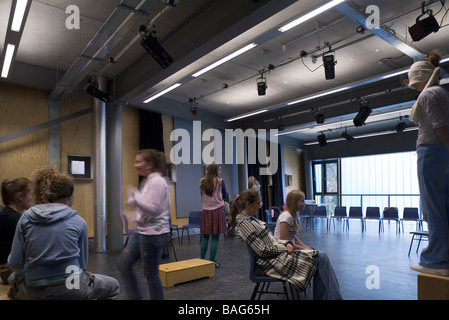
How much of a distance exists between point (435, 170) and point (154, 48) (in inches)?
141

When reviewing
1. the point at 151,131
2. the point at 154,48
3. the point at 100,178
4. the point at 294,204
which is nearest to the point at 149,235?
the point at 294,204

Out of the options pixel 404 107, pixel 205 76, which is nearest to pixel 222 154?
pixel 205 76

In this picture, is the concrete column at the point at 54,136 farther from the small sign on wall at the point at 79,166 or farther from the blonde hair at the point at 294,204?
the blonde hair at the point at 294,204

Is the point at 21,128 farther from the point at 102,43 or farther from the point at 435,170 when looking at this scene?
the point at 435,170

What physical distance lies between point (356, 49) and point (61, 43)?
497cm

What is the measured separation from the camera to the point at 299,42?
5.45 m

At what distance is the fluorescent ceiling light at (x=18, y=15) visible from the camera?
3465mm

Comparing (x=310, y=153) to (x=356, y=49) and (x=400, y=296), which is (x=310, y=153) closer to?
(x=356, y=49)

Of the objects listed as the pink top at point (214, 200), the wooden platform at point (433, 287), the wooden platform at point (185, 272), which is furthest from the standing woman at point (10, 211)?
the wooden platform at point (433, 287)

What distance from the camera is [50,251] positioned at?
5.57ft

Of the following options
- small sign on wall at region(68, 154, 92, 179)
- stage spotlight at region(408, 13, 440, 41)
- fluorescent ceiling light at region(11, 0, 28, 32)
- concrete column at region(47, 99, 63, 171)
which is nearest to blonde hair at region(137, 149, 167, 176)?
fluorescent ceiling light at region(11, 0, 28, 32)

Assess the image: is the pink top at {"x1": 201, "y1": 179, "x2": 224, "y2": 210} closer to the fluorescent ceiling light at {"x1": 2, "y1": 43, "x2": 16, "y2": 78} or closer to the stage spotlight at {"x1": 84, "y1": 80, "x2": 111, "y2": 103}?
the stage spotlight at {"x1": 84, "y1": 80, "x2": 111, "y2": 103}

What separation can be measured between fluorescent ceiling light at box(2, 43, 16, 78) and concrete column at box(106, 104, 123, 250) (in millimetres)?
2109

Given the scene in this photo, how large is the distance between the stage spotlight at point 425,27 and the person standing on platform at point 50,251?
418cm
